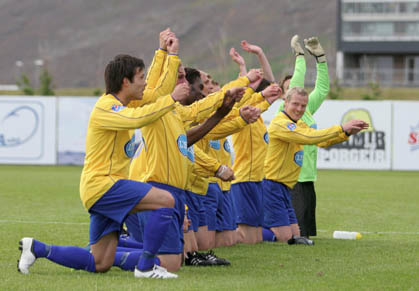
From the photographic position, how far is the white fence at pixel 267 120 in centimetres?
2736

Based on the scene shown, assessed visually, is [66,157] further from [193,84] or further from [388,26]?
[388,26]

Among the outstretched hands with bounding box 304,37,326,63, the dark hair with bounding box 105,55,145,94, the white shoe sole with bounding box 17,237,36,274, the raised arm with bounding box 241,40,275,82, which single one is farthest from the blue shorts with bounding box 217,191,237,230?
the white shoe sole with bounding box 17,237,36,274

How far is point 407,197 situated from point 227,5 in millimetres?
160595

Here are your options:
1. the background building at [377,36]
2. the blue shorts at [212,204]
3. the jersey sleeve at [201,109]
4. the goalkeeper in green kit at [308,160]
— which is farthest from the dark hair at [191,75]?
the background building at [377,36]

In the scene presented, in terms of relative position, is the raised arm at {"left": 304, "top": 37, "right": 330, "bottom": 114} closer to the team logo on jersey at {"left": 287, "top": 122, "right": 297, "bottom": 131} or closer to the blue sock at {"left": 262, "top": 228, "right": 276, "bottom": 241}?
the team logo on jersey at {"left": 287, "top": 122, "right": 297, "bottom": 131}

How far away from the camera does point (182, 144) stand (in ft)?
25.7

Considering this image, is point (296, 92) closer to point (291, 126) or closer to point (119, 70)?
point (291, 126)

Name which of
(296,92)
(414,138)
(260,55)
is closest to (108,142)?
(260,55)

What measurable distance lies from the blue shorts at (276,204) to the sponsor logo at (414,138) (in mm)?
17222

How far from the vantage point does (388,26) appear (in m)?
88.1

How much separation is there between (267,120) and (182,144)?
19.0 m

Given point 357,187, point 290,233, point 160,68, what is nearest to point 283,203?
point 290,233

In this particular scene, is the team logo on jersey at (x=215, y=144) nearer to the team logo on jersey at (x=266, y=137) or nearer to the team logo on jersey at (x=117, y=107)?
the team logo on jersey at (x=266, y=137)

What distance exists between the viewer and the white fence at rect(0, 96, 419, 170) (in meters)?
27.4
